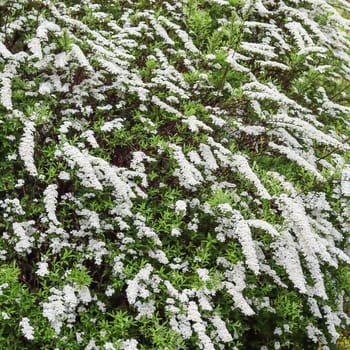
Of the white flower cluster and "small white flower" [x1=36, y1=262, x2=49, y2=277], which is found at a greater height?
"small white flower" [x1=36, y1=262, x2=49, y2=277]

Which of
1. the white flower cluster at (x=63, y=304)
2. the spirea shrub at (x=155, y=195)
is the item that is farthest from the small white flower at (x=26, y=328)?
the white flower cluster at (x=63, y=304)

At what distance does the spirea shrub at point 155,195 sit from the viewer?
4.20 meters

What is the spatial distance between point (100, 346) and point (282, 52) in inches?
163

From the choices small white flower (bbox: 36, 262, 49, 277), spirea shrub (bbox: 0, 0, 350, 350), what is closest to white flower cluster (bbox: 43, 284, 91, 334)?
spirea shrub (bbox: 0, 0, 350, 350)

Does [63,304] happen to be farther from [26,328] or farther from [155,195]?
[155,195]

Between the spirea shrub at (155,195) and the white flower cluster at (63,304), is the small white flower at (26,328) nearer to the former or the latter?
the spirea shrub at (155,195)

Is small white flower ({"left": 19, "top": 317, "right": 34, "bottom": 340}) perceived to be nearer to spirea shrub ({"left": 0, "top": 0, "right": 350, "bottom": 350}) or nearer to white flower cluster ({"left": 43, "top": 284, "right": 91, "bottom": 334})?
spirea shrub ({"left": 0, "top": 0, "right": 350, "bottom": 350})

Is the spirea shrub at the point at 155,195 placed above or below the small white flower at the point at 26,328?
above

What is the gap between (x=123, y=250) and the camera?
449 cm

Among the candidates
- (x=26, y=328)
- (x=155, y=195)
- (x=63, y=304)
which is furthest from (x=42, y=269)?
(x=155, y=195)

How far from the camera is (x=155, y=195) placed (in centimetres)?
498

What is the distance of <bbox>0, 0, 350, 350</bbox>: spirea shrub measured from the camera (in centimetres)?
420

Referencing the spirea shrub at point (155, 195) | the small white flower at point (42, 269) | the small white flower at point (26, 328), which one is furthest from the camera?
the spirea shrub at point (155, 195)

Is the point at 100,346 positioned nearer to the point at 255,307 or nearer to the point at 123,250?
the point at 123,250
